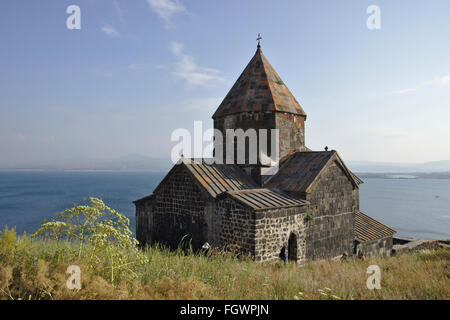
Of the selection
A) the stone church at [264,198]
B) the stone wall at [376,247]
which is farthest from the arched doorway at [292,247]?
the stone wall at [376,247]

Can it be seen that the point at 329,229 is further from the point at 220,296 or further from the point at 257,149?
the point at 220,296

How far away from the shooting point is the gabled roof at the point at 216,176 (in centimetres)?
1156

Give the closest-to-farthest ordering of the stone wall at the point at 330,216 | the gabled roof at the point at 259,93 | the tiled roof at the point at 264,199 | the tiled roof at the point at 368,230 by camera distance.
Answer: the tiled roof at the point at 264,199 → the stone wall at the point at 330,216 → the gabled roof at the point at 259,93 → the tiled roof at the point at 368,230

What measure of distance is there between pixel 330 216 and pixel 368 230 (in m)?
4.38

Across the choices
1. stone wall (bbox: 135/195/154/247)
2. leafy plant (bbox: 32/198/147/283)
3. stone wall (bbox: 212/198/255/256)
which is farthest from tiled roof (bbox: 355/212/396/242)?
leafy plant (bbox: 32/198/147/283)

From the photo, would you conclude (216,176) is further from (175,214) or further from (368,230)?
(368,230)

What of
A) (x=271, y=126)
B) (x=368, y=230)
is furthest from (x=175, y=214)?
(x=368, y=230)

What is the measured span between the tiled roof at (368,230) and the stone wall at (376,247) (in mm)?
241

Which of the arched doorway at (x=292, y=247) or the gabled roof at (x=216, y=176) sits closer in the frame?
the arched doorway at (x=292, y=247)

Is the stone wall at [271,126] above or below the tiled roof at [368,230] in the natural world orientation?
above

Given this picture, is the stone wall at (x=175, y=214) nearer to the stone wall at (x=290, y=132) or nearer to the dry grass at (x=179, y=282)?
the dry grass at (x=179, y=282)

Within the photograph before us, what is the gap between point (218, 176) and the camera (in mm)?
12414

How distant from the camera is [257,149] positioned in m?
13.9
